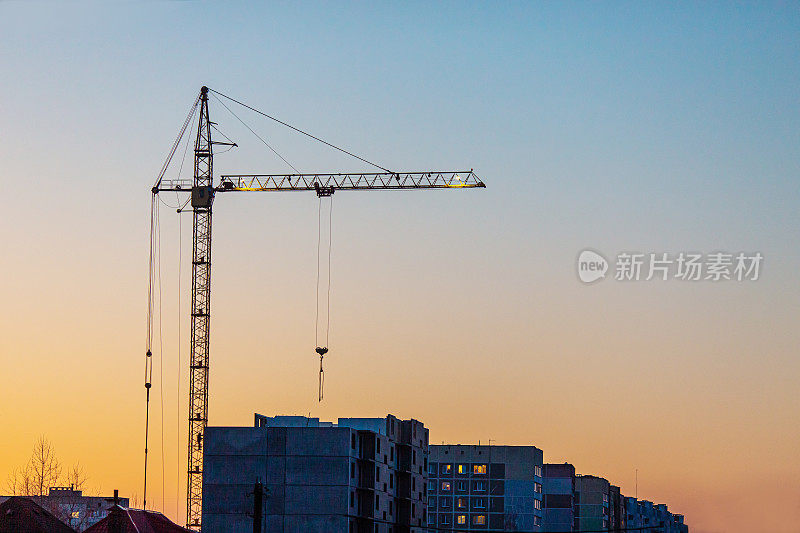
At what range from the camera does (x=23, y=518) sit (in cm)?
11900

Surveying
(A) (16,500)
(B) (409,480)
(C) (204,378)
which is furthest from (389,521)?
(A) (16,500)

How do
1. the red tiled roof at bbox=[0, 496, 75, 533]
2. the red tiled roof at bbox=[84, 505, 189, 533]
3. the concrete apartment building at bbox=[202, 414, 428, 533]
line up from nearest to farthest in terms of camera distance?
the red tiled roof at bbox=[84, 505, 189, 533], the red tiled roof at bbox=[0, 496, 75, 533], the concrete apartment building at bbox=[202, 414, 428, 533]

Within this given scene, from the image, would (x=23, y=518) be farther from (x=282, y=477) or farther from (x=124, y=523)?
(x=282, y=477)

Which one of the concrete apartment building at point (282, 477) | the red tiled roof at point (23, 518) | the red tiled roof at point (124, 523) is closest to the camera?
the red tiled roof at point (124, 523)

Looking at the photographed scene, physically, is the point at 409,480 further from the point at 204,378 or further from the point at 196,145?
the point at 196,145

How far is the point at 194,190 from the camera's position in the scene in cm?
17738

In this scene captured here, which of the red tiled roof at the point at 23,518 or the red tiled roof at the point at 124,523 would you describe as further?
the red tiled roof at the point at 23,518

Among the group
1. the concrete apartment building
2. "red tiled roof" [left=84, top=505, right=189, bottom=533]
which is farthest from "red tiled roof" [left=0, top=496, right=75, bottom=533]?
the concrete apartment building

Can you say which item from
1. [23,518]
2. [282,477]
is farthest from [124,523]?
[282,477]

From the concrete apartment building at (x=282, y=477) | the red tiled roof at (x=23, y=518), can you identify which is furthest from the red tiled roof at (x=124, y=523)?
the concrete apartment building at (x=282, y=477)

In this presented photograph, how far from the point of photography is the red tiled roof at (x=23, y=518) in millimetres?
118250

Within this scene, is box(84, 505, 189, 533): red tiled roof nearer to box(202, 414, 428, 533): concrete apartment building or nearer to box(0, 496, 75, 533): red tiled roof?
box(0, 496, 75, 533): red tiled roof

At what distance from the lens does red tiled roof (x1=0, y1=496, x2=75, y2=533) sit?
118m

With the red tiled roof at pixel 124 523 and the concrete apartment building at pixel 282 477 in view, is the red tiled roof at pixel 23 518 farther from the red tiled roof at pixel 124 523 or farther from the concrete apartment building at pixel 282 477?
the concrete apartment building at pixel 282 477
